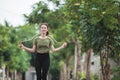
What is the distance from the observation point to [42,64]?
382 inches

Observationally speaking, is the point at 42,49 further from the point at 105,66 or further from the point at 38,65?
the point at 105,66

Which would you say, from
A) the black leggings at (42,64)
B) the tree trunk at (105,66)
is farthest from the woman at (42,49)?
the tree trunk at (105,66)

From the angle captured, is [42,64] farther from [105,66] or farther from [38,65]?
[105,66]

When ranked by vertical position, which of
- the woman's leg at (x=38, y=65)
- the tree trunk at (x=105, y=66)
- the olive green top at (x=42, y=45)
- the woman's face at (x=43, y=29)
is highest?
the woman's face at (x=43, y=29)

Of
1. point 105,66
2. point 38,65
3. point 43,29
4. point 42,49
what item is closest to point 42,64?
point 38,65

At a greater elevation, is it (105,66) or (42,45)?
(42,45)

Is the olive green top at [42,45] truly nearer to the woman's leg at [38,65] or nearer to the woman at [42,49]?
the woman at [42,49]

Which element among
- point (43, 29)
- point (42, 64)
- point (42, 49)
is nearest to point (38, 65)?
point (42, 64)

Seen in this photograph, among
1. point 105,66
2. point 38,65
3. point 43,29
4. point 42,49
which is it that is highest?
point 43,29

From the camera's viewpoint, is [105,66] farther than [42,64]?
Yes

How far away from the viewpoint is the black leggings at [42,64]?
966cm

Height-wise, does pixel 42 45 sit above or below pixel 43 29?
below

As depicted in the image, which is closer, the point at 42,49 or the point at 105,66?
the point at 42,49

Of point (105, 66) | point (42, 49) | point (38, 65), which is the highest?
point (42, 49)
